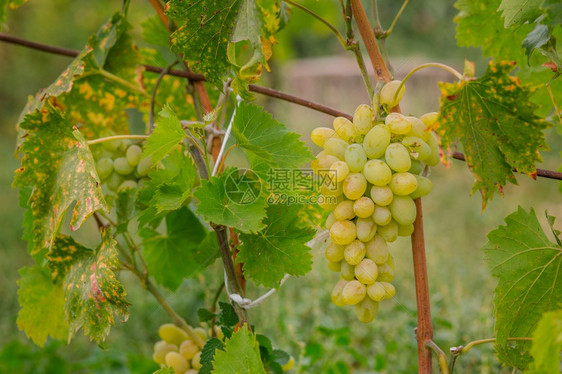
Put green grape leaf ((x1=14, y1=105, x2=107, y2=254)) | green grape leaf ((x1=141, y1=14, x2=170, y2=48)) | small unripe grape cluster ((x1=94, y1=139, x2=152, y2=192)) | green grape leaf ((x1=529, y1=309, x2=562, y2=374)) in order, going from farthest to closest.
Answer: green grape leaf ((x1=141, y1=14, x2=170, y2=48)) < small unripe grape cluster ((x1=94, y1=139, x2=152, y2=192)) < green grape leaf ((x1=14, y1=105, x2=107, y2=254)) < green grape leaf ((x1=529, y1=309, x2=562, y2=374))

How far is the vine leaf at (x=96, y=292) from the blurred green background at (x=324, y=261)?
0.78 ft

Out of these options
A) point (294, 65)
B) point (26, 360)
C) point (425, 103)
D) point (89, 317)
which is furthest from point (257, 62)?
point (294, 65)

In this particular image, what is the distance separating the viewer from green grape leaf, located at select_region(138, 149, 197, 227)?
57cm

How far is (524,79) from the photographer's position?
0.80 metres

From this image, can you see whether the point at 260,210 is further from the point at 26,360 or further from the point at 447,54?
the point at 447,54

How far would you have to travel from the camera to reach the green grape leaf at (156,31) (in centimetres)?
86

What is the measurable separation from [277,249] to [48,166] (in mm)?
300

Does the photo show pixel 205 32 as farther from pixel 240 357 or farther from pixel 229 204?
pixel 240 357

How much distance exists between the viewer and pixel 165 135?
563 millimetres

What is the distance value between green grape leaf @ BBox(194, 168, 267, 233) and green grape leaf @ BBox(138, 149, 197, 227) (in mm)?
21

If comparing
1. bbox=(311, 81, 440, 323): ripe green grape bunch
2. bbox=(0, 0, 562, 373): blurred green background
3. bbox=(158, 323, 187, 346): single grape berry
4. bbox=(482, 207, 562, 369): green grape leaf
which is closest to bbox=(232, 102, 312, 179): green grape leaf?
bbox=(311, 81, 440, 323): ripe green grape bunch

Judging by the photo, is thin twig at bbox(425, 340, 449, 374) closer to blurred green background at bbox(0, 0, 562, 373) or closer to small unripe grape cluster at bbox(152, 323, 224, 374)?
blurred green background at bbox(0, 0, 562, 373)

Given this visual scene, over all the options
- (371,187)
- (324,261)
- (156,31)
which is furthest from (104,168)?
(324,261)

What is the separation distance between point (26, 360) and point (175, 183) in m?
1.05
